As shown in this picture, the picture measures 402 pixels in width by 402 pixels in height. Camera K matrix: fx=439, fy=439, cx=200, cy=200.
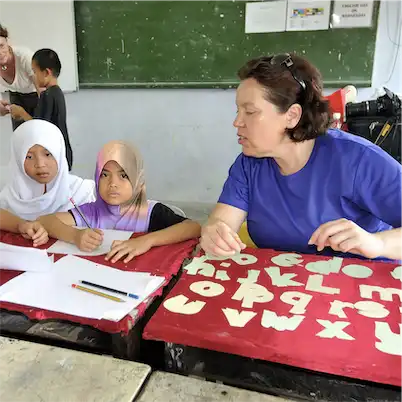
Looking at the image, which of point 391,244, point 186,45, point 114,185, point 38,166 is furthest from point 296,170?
point 186,45

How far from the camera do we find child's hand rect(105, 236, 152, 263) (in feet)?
3.41

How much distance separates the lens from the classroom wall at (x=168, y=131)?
3234 millimetres

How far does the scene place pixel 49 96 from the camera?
9.95 ft

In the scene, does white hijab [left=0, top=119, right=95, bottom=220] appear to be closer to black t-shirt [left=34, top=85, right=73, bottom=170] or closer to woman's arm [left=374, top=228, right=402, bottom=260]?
woman's arm [left=374, top=228, right=402, bottom=260]

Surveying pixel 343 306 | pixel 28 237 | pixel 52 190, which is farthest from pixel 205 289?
pixel 52 190

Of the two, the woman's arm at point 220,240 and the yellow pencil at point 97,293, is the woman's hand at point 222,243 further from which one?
the yellow pencil at point 97,293

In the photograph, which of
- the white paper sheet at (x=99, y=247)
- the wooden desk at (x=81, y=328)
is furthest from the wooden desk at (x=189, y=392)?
the white paper sheet at (x=99, y=247)

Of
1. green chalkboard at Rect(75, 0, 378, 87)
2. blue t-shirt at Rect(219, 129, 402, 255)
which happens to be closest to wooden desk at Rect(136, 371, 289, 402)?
blue t-shirt at Rect(219, 129, 402, 255)

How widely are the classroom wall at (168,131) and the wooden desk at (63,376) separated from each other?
263 cm

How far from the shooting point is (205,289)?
33.5 inches

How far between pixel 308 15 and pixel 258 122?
203cm

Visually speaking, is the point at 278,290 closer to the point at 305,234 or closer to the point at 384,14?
the point at 305,234

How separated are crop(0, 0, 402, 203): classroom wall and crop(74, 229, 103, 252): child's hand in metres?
2.18

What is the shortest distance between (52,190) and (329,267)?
1.10 meters
